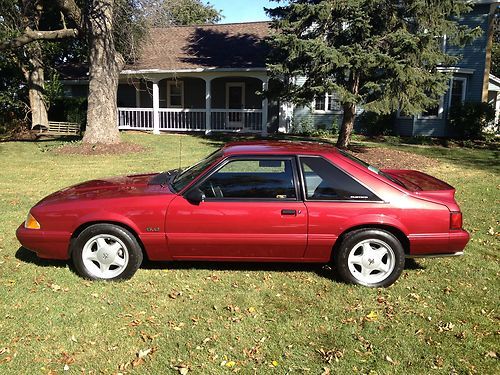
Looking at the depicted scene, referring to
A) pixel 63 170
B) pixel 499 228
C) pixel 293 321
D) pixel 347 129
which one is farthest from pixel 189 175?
pixel 347 129

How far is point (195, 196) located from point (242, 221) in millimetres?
528

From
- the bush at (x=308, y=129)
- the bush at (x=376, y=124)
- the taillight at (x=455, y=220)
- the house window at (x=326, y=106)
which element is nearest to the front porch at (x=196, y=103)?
the bush at (x=308, y=129)

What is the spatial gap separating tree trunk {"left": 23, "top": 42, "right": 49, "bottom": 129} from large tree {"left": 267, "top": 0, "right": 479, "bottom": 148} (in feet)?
41.5

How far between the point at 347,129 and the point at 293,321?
11521 mm

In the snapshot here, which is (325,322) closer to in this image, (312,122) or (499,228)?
(499,228)

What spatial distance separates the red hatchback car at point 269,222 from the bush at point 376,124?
16920 mm

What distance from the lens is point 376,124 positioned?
811 inches

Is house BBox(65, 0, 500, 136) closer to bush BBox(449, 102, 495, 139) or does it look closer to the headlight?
bush BBox(449, 102, 495, 139)

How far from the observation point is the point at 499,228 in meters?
6.43

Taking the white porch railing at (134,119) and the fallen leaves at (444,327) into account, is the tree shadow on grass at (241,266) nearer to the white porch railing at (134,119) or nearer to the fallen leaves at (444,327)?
the fallen leaves at (444,327)

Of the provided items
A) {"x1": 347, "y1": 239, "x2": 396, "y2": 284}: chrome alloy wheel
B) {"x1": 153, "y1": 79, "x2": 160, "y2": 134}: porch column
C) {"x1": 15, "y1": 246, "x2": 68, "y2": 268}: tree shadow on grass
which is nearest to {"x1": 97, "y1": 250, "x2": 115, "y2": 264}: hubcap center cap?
{"x1": 15, "y1": 246, "x2": 68, "y2": 268}: tree shadow on grass

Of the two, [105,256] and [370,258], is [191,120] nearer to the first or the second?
[105,256]

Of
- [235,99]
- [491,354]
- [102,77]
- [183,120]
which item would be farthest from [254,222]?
[235,99]

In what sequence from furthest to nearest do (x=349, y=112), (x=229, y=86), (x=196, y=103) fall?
(x=196, y=103), (x=229, y=86), (x=349, y=112)
